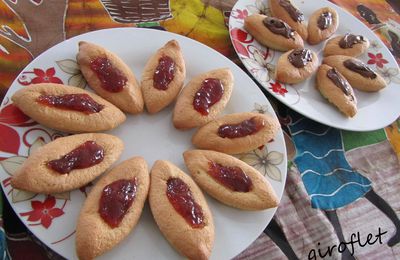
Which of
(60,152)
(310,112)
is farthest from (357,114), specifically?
(60,152)

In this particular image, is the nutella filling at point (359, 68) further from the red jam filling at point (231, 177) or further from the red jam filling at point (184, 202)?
the red jam filling at point (184, 202)

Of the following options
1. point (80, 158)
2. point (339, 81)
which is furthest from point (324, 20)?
point (80, 158)

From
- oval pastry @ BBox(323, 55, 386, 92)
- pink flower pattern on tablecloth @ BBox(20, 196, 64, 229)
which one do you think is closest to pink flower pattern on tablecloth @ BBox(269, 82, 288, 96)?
oval pastry @ BBox(323, 55, 386, 92)

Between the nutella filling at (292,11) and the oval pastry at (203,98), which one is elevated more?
the nutella filling at (292,11)

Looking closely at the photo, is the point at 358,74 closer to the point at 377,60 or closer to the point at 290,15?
the point at 377,60

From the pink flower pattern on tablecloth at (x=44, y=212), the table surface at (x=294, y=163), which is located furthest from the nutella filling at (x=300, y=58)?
the pink flower pattern on tablecloth at (x=44, y=212)

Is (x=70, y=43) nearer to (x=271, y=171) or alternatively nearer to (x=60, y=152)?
(x=60, y=152)
